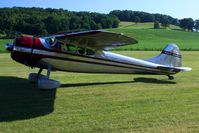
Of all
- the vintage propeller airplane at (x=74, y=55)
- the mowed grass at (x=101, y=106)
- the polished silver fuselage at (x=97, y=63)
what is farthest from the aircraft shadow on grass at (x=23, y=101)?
the polished silver fuselage at (x=97, y=63)

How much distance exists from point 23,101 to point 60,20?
54.2m

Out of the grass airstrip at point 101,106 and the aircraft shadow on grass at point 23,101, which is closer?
the grass airstrip at point 101,106

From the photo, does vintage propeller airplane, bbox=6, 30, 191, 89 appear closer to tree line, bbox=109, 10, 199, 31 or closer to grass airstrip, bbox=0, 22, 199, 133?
grass airstrip, bbox=0, 22, 199, 133

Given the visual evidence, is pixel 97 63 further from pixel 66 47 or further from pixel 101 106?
pixel 101 106

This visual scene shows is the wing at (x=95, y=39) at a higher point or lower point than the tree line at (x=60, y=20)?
higher

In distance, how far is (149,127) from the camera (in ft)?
22.6

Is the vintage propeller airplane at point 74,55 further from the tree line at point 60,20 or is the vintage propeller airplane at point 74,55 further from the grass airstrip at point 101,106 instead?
the tree line at point 60,20

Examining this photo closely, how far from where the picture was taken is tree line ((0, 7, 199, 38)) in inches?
1866

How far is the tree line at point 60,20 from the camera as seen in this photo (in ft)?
156

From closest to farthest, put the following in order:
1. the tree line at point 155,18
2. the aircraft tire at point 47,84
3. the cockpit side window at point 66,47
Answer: the aircraft tire at point 47,84 → the cockpit side window at point 66,47 → the tree line at point 155,18

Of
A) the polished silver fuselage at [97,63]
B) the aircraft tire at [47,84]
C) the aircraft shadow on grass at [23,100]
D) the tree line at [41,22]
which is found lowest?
the tree line at [41,22]

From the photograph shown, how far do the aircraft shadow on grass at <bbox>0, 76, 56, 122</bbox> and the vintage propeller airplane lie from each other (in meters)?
0.42

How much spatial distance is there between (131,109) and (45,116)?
2.13m

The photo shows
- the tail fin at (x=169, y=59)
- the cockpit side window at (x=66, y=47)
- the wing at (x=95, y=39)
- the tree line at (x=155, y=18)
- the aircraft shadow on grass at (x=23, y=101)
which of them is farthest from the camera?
the tree line at (x=155, y=18)
